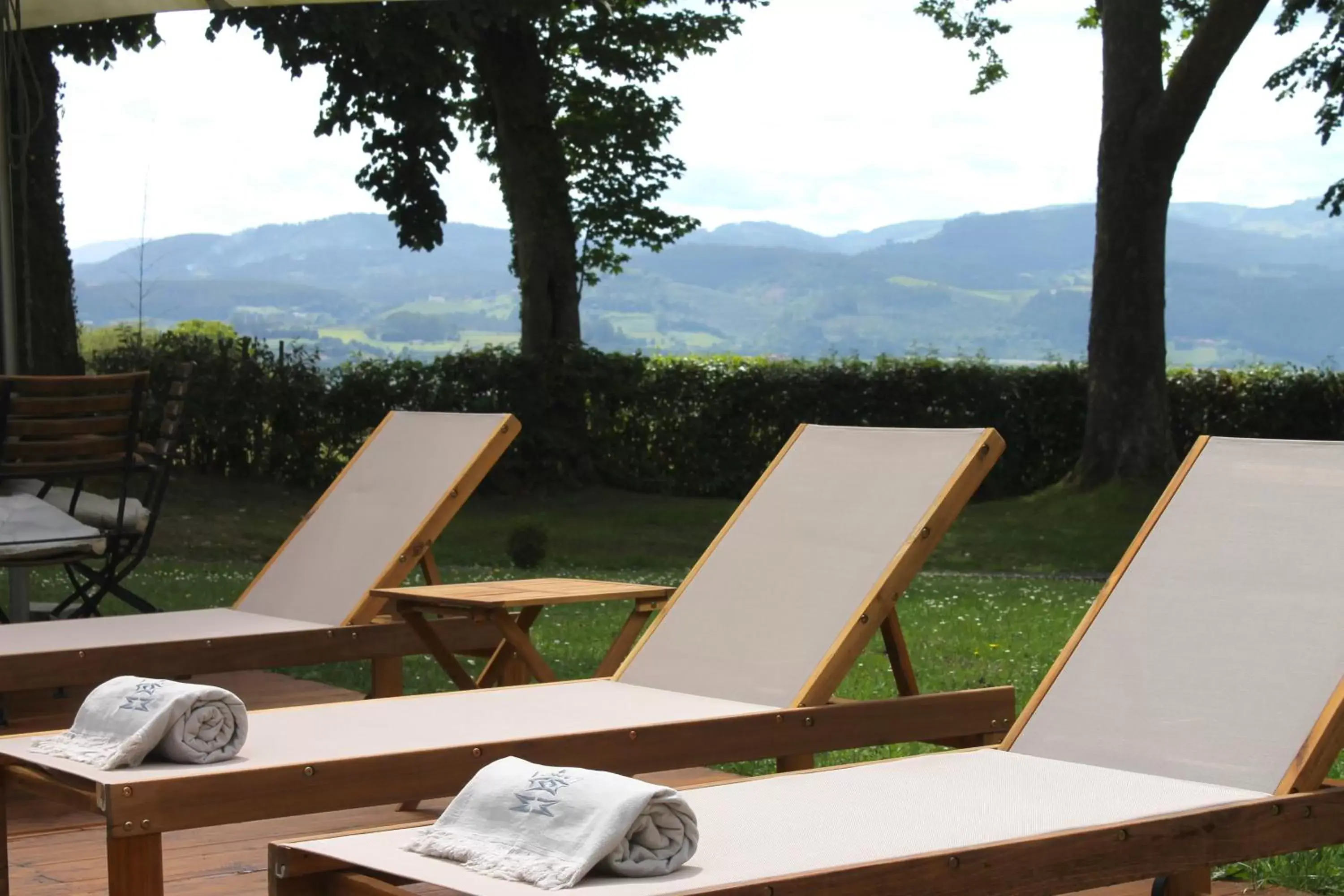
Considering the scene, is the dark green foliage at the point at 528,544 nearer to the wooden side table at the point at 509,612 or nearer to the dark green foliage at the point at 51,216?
the dark green foliage at the point at 51,216

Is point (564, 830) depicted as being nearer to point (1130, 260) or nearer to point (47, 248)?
point (47, 248)

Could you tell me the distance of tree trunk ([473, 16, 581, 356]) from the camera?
16.2 m

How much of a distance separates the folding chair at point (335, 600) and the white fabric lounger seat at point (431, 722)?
816 millimetres

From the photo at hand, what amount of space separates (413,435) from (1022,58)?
1414 cm

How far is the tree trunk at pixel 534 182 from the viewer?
53.3 feet

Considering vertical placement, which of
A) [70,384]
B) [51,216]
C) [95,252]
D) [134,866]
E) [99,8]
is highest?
[95,252]

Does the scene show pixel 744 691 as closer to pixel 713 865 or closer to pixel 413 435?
pixel 713 865

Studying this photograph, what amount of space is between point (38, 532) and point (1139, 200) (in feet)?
37.0

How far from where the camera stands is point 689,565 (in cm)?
1270

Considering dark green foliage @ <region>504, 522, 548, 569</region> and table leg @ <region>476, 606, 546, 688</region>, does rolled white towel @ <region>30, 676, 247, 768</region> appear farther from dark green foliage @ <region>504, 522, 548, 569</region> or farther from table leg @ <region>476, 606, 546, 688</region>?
dark green foliage @ <region>504, 522, 548, 569</region>

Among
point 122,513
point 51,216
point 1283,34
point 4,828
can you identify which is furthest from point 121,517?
point 1283,34

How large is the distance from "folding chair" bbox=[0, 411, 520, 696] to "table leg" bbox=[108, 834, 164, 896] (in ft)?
5.03

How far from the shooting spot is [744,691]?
4.06 metres

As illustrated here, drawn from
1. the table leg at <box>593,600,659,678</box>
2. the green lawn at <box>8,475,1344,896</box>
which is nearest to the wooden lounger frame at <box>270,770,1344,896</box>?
A: the green lawn at <box>8,475,1344,896</box>
